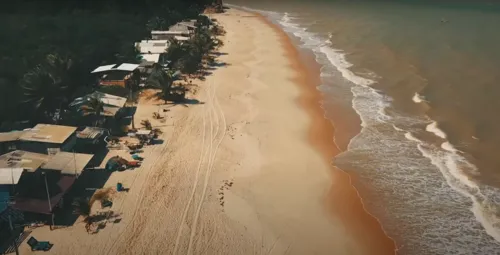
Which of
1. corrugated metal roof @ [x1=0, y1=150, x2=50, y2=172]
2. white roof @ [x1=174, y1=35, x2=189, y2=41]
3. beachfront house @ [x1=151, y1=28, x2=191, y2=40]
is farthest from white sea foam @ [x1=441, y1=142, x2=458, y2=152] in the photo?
beachfront house @ [x1=151, y1=28, x2=191, y2=40]

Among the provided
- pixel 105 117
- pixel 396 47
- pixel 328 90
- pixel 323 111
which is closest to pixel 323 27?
pixel 396 47

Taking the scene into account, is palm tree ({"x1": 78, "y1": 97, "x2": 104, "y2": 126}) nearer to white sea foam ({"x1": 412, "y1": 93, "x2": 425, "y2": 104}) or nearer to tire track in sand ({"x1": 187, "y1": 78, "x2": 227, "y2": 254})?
tire track in sand ({"x1": 187, "y1": 78, "x2": 227, "y2": 254})

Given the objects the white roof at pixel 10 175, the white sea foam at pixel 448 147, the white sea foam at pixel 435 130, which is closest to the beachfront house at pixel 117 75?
the white roof at pixel 10 175

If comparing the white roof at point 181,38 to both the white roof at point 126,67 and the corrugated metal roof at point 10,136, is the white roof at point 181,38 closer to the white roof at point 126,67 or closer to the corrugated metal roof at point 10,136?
the white roof at point 126,67

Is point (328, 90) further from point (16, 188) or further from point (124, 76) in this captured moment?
point (16, 188)

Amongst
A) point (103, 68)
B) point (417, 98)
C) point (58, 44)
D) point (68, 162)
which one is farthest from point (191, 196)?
point (58, 44)

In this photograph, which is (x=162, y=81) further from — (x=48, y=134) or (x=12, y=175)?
(x=12, y=175)
